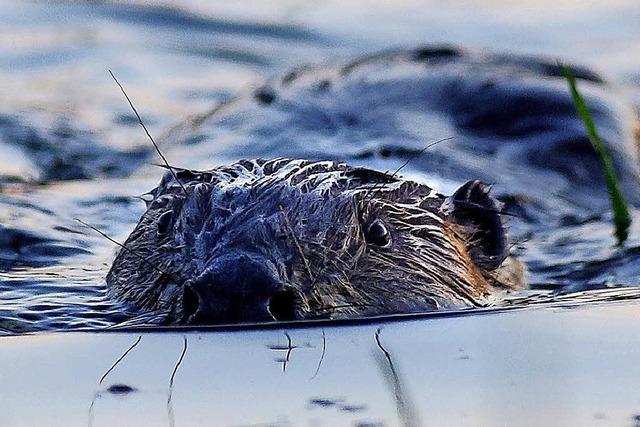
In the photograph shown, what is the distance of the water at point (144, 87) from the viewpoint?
19.0ft

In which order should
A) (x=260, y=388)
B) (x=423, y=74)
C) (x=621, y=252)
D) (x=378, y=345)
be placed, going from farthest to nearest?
(x=423, y=74)
(x=621, y=252)
(x=378, y=345)
(x=260, y=388)

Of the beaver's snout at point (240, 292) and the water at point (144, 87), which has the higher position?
the water at point (144, 87)

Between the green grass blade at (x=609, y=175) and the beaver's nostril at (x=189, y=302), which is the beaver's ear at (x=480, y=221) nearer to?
the green grass blade at (x=609, y=175)

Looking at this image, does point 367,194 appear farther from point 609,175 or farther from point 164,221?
point 609,175

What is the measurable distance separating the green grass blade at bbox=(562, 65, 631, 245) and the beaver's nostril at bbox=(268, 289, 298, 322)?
1.87 meters

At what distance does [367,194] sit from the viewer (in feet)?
15.0

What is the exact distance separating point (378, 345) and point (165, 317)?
0.63m

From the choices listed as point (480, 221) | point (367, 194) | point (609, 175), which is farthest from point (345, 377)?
point (609, 175)

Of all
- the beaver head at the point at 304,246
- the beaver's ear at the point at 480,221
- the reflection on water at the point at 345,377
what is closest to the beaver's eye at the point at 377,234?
the beaver head at the point at 304,246

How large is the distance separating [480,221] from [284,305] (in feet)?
4.56

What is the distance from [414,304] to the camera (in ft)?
14.5

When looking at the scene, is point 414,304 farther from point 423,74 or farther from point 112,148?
point 112,148

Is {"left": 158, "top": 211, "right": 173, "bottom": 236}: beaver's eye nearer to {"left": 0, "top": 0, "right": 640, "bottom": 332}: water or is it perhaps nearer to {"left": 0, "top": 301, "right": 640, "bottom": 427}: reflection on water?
{"left": 0, "top": 0, "right": 640, "bottom": 332}: water

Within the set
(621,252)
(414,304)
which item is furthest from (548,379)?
(621,252)
